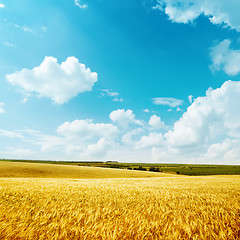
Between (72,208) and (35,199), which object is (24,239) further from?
(35,199)

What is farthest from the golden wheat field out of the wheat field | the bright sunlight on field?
the bright sunlight on field

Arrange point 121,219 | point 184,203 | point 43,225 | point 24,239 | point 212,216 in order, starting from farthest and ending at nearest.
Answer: point 184,203 < point 212,216 < point 121,219 < point 43,225 < point 24,239

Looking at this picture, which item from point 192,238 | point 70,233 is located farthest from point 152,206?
point 70,233

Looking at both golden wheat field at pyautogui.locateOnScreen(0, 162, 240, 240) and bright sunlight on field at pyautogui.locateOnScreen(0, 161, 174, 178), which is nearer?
golden wheat field at pyautogui.locateOnScreen(0, 162, 240, 240)

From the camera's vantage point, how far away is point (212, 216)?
4484 mm

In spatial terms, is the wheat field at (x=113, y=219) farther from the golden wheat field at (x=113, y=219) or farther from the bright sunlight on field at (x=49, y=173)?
the bright sunlight on field at (x=49, y=173)

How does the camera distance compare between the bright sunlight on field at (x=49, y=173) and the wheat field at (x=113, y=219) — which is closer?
the wheat field at (x=113, y=219)

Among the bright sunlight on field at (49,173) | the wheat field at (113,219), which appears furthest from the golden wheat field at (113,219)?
the bright sunlight on field at (49,173)

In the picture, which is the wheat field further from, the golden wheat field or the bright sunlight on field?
the bright sunlight on field

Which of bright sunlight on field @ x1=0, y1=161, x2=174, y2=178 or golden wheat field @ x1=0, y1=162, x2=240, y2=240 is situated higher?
golden wheat field @ x1=0, y1=162, x2=240, y2=240

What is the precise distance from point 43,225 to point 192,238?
3222mm

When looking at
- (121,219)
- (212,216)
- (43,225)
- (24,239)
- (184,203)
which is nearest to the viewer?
(24,239)

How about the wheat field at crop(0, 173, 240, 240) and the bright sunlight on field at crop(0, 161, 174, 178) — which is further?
the bright sunlight on field at crop(0, 161, 174, 178)

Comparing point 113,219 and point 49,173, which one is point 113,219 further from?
point 49,173
